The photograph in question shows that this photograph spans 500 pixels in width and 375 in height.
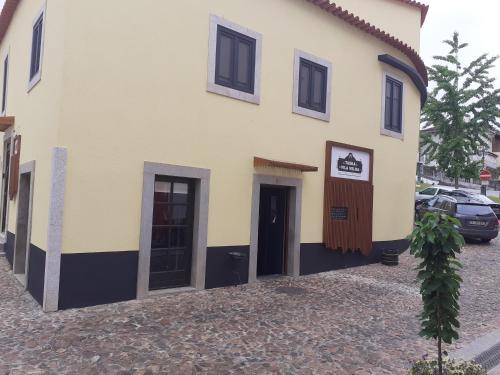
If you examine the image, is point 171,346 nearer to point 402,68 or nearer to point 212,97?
point 212,97

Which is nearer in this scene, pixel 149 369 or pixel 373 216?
pixel 149 369

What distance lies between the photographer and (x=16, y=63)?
940 cm

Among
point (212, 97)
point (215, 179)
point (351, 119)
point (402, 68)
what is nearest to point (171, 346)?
point (215, 179)

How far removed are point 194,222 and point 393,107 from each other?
7.26m

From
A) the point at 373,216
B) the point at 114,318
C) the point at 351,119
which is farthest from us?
the point at 373,216

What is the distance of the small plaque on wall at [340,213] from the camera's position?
9.97 m

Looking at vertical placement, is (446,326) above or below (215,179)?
below

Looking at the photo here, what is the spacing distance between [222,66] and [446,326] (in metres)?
5.92

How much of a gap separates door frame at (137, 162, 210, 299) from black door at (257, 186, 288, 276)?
1897 millimetres

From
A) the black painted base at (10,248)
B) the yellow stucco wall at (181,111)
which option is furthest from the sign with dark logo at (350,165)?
the black painted base at (10,248)

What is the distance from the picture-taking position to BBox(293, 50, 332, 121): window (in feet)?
29.8

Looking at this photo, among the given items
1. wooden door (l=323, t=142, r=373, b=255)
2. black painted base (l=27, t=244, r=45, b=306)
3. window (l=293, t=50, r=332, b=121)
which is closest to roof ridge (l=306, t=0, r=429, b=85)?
window (l=293, t=50, r=332, b=121)

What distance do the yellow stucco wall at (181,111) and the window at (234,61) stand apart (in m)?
0.16

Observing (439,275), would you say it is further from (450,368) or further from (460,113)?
(460,113)
